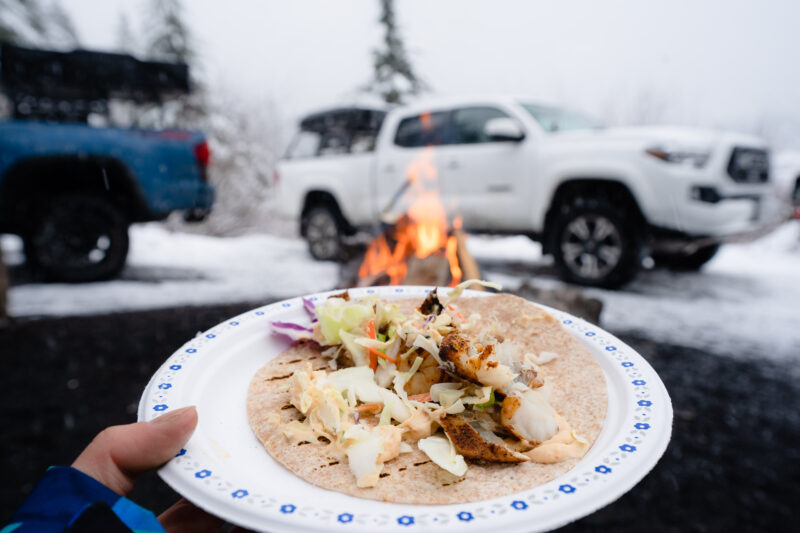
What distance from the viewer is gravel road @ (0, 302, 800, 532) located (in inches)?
117

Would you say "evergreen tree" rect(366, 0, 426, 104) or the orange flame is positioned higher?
"evergreen tree" rect(366, 0, 426, 104)

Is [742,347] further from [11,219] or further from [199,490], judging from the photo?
[11,219]

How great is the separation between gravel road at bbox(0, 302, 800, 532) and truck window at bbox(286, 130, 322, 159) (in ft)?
15.8

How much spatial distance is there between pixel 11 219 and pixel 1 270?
1.72 meters

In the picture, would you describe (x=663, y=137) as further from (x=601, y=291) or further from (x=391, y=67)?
(x=391, y=67)

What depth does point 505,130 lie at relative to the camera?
678cm

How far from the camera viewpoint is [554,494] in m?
0.95

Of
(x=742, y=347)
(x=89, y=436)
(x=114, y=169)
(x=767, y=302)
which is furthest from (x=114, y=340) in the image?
(x=767, y=302)

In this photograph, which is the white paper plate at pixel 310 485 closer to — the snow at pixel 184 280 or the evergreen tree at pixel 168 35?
the snow at pixel 184 280

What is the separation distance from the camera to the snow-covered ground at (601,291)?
5910 mm

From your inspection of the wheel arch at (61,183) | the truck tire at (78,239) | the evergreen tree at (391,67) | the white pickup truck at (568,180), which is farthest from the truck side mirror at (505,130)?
the evergreen tree at (391,67)

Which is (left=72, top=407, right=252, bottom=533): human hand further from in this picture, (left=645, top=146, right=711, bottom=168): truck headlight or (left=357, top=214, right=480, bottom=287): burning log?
(left=645, top=146, right=711, bottom=168): truck headlight

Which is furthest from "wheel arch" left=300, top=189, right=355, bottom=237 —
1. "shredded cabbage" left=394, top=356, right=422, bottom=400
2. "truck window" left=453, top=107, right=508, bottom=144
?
"shredded cabbage" left=394, top=356, right=422, bottom=400

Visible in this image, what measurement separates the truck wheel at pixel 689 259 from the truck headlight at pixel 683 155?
3.24 m
